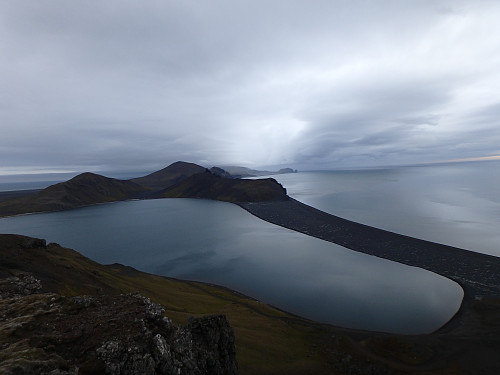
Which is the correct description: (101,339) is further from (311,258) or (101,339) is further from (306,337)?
(311,258)

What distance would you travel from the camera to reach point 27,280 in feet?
84.6

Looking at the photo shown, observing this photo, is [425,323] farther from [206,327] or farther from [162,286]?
[162,286]

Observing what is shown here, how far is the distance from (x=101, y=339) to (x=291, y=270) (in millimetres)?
53073

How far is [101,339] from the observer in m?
14.0

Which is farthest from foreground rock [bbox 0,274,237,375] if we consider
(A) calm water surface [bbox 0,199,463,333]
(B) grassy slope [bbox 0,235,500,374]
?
(A) calm water surface [bbox 0,199,463,333]

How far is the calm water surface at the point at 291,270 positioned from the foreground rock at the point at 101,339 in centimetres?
2937

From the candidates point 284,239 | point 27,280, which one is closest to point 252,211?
point 284,239

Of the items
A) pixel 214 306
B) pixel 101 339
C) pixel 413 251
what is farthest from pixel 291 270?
pixel 101 339

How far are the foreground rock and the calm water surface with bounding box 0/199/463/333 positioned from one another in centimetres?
2937

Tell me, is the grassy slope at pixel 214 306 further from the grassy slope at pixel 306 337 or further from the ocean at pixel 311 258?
the ocean at pixel 311 258

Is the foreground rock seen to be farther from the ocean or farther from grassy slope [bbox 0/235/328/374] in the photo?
the ocean

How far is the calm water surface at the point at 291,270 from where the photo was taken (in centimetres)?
4266

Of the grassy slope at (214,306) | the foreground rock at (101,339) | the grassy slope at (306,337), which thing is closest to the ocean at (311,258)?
the grassy slope at (306,337)

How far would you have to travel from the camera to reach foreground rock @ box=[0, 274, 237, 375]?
1217 centimetres
